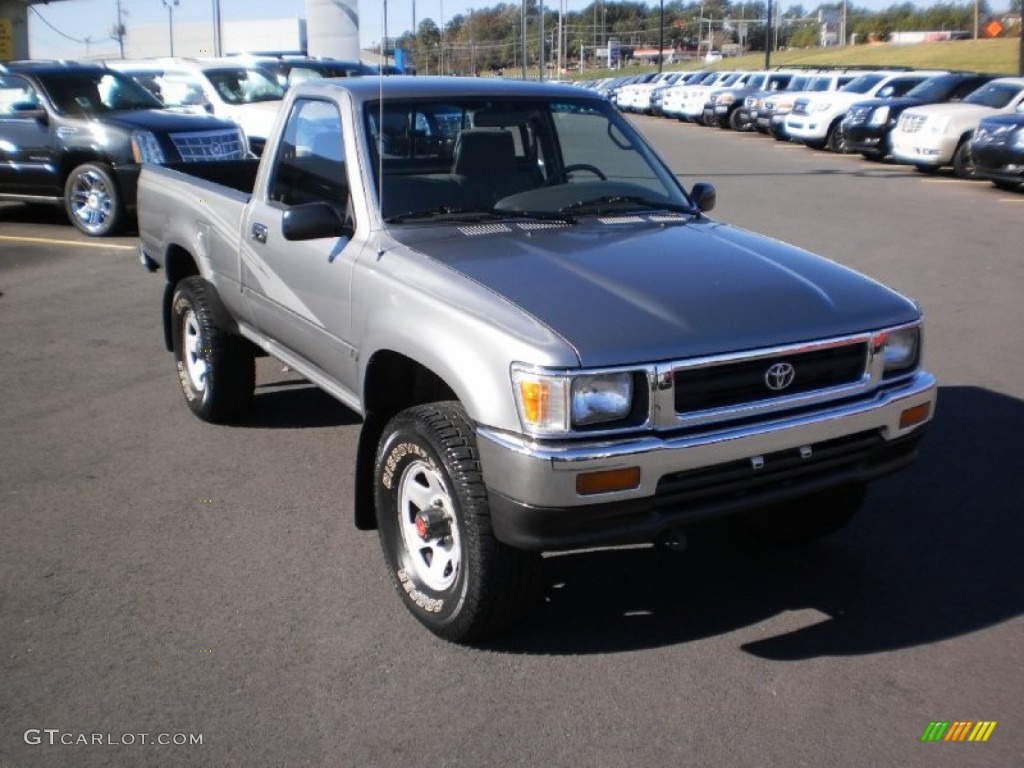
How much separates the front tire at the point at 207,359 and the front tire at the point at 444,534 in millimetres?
2242

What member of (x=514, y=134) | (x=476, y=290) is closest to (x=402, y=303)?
(x=476, y=290)

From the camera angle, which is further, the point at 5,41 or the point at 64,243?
the point at 5,41

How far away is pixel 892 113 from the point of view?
22.2m

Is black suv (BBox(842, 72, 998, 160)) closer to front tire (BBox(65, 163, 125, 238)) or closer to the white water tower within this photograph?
the white water tower

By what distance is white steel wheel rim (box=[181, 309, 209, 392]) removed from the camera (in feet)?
21.0

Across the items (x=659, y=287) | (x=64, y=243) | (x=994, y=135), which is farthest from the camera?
(x=994, y=135)

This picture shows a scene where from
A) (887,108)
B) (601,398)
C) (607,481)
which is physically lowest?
(607,481)

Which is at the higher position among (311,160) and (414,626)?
(311,160)

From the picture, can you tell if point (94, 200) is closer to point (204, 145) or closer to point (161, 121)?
point (161, 121)

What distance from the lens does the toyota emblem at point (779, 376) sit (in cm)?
367

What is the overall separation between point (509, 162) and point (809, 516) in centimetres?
204

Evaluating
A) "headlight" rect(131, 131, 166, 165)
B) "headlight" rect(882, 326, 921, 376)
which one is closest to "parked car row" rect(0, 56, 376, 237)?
"headlight" rect(131, 131, 166, 165)

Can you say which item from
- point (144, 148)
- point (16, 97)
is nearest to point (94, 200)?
point (144, 148)

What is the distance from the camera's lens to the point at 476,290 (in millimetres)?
3822
